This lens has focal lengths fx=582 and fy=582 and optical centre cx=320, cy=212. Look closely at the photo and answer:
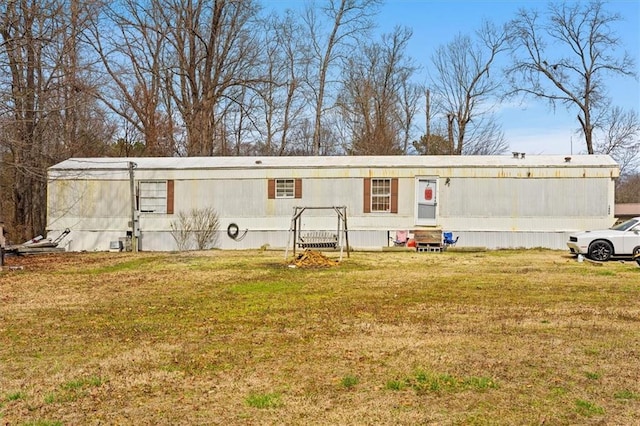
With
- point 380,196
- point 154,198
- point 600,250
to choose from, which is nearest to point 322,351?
point 600,250

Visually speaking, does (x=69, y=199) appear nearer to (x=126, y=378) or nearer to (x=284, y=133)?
(x=126, y=378)

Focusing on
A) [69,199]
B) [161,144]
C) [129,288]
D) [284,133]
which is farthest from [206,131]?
[129,288]

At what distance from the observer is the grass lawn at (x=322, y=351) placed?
4.04m

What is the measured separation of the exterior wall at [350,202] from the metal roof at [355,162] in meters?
0.10

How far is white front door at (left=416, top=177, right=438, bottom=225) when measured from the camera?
18266 mm

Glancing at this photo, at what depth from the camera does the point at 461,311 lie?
775 cm

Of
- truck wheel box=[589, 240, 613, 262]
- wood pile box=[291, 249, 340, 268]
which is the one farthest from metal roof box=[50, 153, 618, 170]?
wood pile box=[291, 249, 340, 268]

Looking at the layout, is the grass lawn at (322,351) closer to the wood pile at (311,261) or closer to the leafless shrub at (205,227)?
the wood pile at (311,261)

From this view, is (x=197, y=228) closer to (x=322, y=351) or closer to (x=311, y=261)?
(x=311, y=261)

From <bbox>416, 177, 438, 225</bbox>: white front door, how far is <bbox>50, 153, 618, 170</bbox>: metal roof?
1.86 feet

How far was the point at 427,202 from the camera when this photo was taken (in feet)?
60.0

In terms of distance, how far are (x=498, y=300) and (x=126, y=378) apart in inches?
226

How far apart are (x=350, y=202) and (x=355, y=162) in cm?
132

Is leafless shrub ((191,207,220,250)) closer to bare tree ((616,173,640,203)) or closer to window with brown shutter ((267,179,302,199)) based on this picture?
window with brown shutter ((267,179,302,199))
